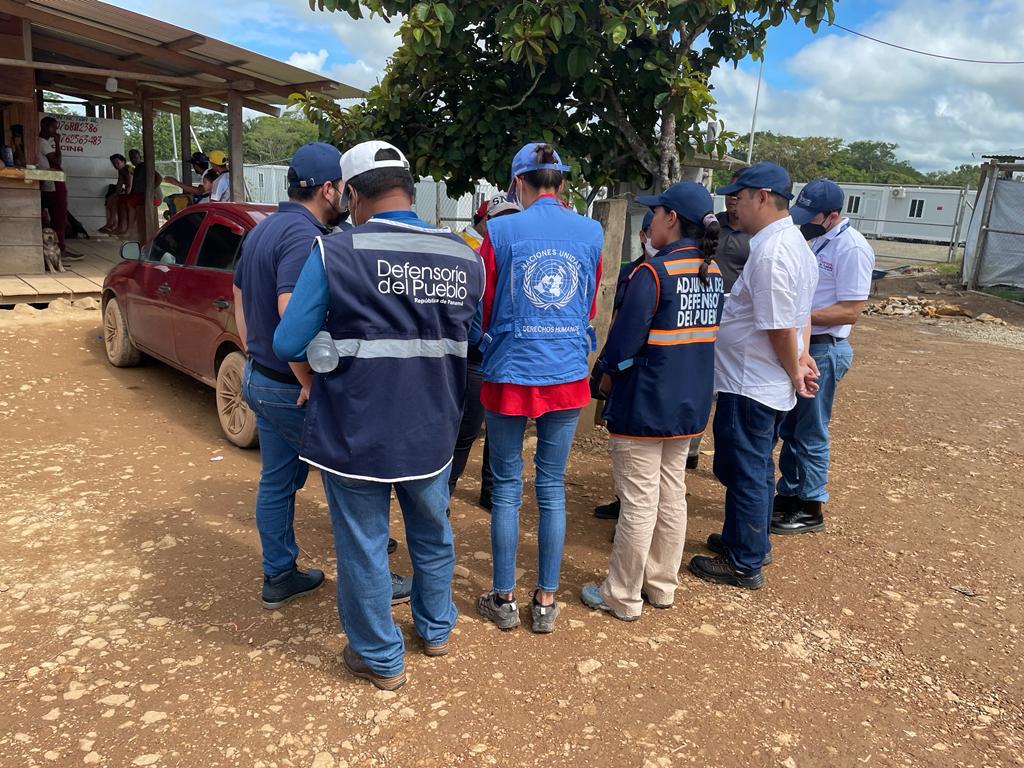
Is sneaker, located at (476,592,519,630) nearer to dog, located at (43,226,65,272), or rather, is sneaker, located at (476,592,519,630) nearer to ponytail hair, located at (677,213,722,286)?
ponytail hair, located at (677,213,722,286)

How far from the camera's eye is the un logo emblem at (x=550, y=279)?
2.93 meters

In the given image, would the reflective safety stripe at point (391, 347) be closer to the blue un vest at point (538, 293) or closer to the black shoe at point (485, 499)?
the blue un vest at point (538, 293)

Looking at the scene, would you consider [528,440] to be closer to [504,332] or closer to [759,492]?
[759,492]

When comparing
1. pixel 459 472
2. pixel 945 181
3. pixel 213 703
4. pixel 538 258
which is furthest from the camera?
pixel 945 181

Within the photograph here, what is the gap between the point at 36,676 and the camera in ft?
8.98

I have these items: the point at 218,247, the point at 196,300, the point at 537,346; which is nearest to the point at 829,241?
the point at 537,346

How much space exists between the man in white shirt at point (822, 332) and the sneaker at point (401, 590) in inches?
86.6

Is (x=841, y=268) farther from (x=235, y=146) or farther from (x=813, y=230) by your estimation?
(x=235, y=146)

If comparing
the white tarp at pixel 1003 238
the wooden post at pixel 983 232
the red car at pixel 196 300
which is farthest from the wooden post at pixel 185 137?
the white tarp at pixel 1003 238

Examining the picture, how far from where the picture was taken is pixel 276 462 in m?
3.13

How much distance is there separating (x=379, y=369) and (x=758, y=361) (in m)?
1.91

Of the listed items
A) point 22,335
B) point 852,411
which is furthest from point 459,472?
point 22,335

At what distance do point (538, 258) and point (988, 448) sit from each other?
495cm

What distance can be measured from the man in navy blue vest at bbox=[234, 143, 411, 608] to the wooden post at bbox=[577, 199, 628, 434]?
209cm
